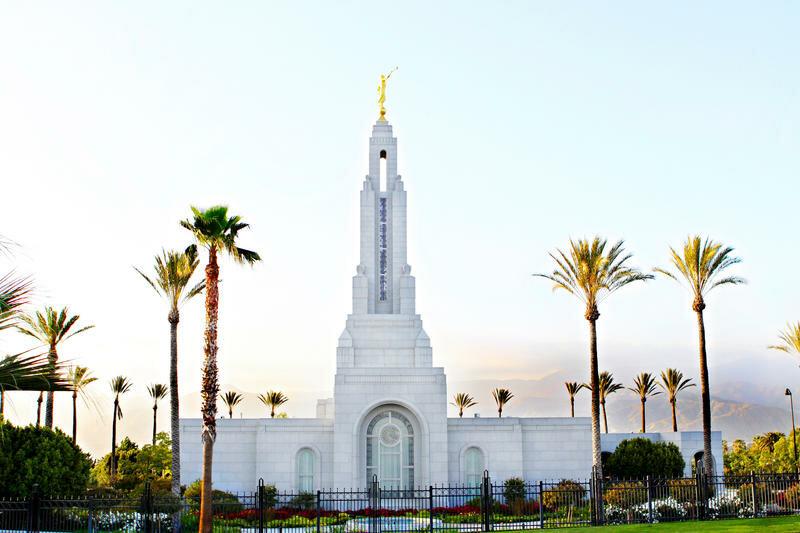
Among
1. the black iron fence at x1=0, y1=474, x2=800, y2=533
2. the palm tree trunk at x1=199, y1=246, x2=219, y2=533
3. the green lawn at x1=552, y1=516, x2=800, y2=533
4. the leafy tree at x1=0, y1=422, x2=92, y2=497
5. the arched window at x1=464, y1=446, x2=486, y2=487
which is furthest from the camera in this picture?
the arched window at x1=464, y1=446, x2=486, y2=487

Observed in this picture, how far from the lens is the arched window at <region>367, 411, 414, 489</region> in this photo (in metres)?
41.3

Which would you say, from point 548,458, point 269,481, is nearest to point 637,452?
point 548,458

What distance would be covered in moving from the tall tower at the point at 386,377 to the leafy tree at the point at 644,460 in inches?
380

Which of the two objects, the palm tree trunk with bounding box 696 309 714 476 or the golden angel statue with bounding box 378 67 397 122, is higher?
the golden angel statue with bounding box 378 67 397 122

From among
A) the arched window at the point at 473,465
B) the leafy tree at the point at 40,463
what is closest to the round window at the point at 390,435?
the arched window at the point at 473,465

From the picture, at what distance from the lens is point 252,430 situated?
4366 centimetres

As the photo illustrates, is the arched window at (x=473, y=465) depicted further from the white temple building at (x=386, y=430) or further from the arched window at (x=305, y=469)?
the arched window at (x=305, y=469)

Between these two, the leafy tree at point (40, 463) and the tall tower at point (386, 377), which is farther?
the tall tower at point (386, 377)

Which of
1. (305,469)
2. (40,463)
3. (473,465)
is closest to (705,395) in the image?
(473,465)

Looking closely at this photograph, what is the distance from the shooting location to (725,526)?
25.5 metres

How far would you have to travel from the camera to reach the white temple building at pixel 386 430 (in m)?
41.4

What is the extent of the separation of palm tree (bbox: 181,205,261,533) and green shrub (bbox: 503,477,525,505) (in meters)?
14.5

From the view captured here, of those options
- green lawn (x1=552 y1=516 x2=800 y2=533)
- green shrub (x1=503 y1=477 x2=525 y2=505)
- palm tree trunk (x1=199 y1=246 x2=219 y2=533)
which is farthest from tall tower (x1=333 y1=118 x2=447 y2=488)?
green lawn (x1=552 y1=516 x2=800 y2=533)

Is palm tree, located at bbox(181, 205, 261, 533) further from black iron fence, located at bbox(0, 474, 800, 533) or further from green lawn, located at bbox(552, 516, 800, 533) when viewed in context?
green lawn, located at bbox(552, 516, 800, 533)
